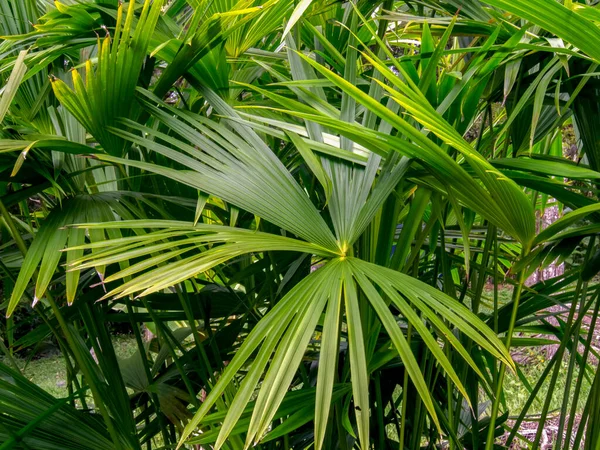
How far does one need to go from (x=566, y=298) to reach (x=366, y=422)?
86cm

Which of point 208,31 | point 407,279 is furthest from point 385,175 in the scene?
point 208,31

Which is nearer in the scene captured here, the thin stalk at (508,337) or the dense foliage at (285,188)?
the dense foliage at (285,188)

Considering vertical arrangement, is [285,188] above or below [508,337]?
above

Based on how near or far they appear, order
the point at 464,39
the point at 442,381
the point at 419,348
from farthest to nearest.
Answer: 1. the point at 464,39
2. the point at 442,381
3. the point at 419,348

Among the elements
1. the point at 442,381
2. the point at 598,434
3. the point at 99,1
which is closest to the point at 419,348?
the point at 442,381

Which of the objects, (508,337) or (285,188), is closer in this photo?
(285,188)

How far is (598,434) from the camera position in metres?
1.05

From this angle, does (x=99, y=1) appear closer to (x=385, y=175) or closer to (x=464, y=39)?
(x=385, y=175)

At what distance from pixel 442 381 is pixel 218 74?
78cm

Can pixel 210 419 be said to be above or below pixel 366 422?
below

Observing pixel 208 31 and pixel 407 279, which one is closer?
pixel 407 279

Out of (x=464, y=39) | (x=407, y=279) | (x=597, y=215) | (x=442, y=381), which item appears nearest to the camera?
(x=407, y=279)

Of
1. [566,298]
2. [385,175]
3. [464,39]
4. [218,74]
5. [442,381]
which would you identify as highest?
[464,39]

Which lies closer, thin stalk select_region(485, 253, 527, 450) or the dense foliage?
the dense foliage
